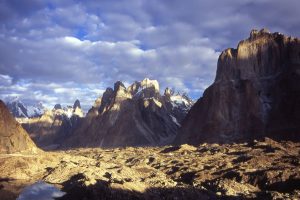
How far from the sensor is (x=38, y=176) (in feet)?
244

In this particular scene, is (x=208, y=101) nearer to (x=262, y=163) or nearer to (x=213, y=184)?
(x=262, y=163)

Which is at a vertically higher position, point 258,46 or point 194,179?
point 258,46

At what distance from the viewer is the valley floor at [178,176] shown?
5262 centimetres

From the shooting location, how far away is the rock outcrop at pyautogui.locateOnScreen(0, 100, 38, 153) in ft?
292

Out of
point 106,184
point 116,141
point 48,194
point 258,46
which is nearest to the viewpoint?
point 106,184

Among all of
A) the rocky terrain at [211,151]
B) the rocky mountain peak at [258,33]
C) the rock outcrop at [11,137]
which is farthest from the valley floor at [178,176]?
the rocky mountain peak at [258,33]

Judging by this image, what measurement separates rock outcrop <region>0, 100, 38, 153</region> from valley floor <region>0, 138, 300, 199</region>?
6862 mm

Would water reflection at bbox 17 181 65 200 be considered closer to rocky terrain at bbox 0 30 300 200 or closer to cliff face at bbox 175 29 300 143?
rocky terrain at bbox 0 30 300 200

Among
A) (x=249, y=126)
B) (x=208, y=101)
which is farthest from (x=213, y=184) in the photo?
(x=208, y=101)

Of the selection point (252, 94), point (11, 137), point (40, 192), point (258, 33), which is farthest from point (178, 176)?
point (258, 33)

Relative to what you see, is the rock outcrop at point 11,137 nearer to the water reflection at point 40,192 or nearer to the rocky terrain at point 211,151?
the rocky terrain at point 211,151

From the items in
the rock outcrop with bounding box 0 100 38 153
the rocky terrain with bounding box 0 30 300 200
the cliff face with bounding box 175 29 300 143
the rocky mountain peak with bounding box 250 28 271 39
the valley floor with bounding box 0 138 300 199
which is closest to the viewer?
the valley floor with bounding box 0 138 300 199

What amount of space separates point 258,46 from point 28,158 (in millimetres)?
88912

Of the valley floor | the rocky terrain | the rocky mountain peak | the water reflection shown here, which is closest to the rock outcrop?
the rocky terrain
